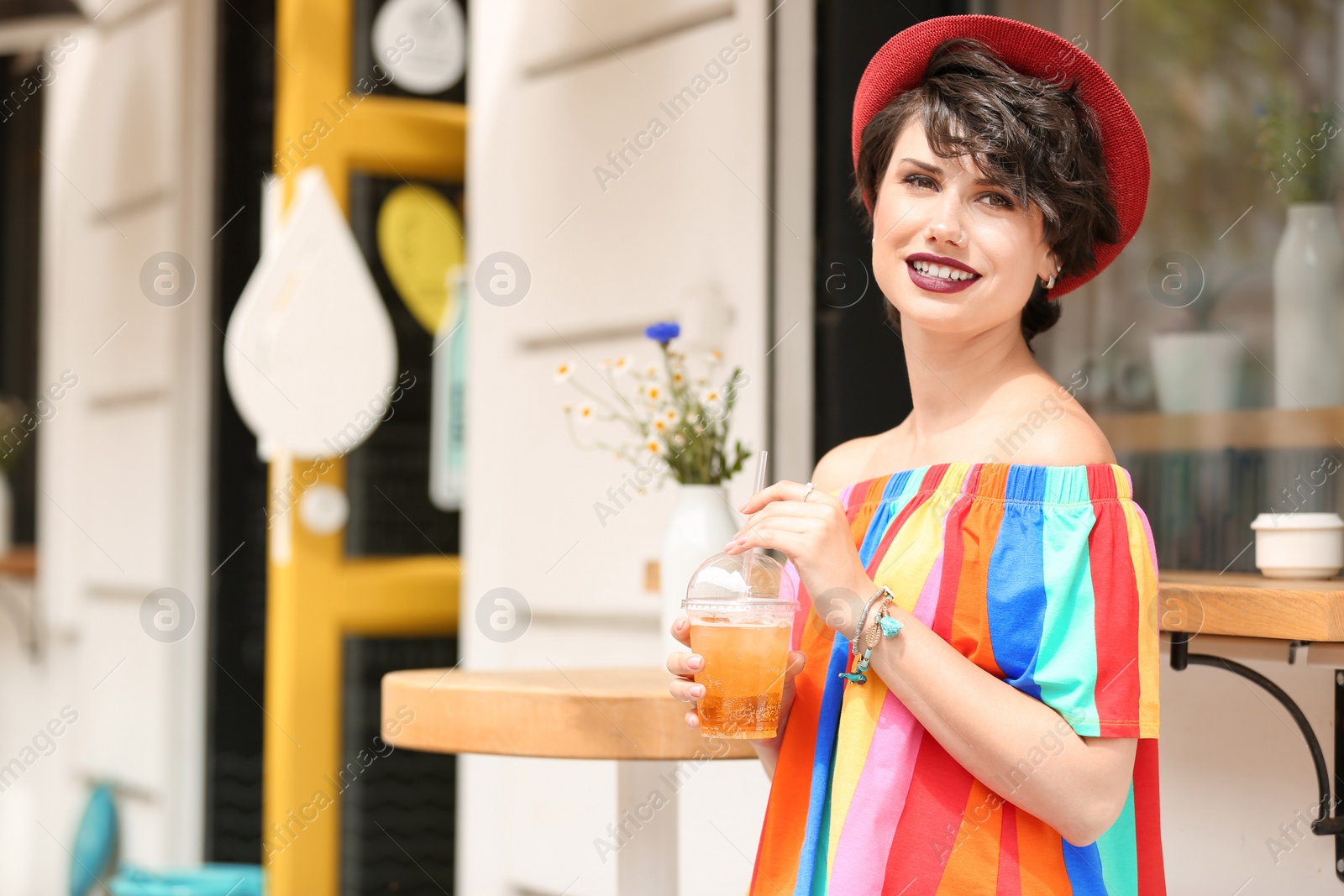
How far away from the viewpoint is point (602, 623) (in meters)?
2.77

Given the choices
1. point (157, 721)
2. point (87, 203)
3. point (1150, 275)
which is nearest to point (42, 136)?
point (87, 203)

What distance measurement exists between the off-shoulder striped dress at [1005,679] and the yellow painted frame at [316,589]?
2.38 meters

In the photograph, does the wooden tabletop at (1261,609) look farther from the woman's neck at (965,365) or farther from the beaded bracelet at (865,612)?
the beaded bracelet at (865,612)

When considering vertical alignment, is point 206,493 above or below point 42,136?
below

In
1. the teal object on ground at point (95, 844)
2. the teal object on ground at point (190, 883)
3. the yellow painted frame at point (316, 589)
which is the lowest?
the teal object on ground at point (95, 844)

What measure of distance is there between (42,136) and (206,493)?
2032 millimetres

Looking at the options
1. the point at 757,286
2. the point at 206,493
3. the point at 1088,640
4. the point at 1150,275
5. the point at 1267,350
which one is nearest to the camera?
the point at 1088,640

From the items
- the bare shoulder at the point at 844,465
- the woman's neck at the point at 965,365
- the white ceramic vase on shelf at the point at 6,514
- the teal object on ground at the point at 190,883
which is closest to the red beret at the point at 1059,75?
the woman's neck at the point at 965,365

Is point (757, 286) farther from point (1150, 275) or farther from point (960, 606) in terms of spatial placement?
point (960, 606)

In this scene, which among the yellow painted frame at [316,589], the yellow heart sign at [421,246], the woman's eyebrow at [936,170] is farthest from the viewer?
the yellow heart sign at [421,246]

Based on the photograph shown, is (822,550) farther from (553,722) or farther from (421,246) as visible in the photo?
(421,246)

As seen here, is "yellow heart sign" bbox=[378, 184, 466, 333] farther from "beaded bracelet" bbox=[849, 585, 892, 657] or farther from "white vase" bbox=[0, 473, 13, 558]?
"beaded bracelet" bbox=[849, 585, 892, 657]

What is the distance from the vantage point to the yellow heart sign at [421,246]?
3.60m

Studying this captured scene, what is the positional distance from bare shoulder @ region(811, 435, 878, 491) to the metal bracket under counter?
1.28 ft
